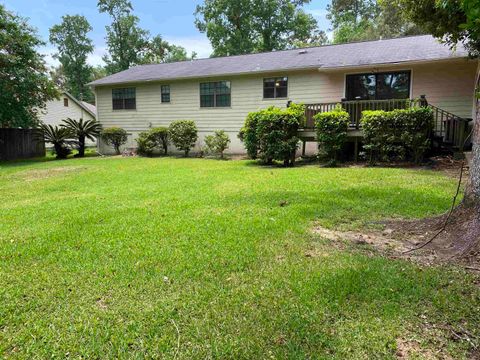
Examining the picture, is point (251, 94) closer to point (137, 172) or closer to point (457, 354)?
point (137, 172)

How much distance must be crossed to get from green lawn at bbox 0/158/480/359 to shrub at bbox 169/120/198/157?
10550 millimetres

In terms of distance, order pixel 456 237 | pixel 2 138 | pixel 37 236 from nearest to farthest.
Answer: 1. pixel 456 237
2. pixel 37 236
3. pixel 2 138

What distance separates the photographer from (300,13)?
34.5m

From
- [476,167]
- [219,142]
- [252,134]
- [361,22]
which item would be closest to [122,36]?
[361,22]

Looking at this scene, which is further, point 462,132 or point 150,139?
point 150,139

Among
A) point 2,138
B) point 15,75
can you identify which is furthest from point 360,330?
point 2,138

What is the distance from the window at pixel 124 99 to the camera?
62.6ft

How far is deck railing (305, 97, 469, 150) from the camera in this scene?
34.9 ft

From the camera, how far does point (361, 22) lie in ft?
123

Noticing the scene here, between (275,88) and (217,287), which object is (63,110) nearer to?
(275,88)

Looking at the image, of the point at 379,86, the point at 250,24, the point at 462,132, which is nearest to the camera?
the point at 462,132

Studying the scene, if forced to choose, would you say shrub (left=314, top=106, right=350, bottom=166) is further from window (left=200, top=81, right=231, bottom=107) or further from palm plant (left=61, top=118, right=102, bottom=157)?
palm plant (left=61, top=118, right=102, bottom=157)

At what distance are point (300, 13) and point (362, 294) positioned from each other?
1430 inches

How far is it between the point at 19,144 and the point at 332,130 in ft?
52.7
